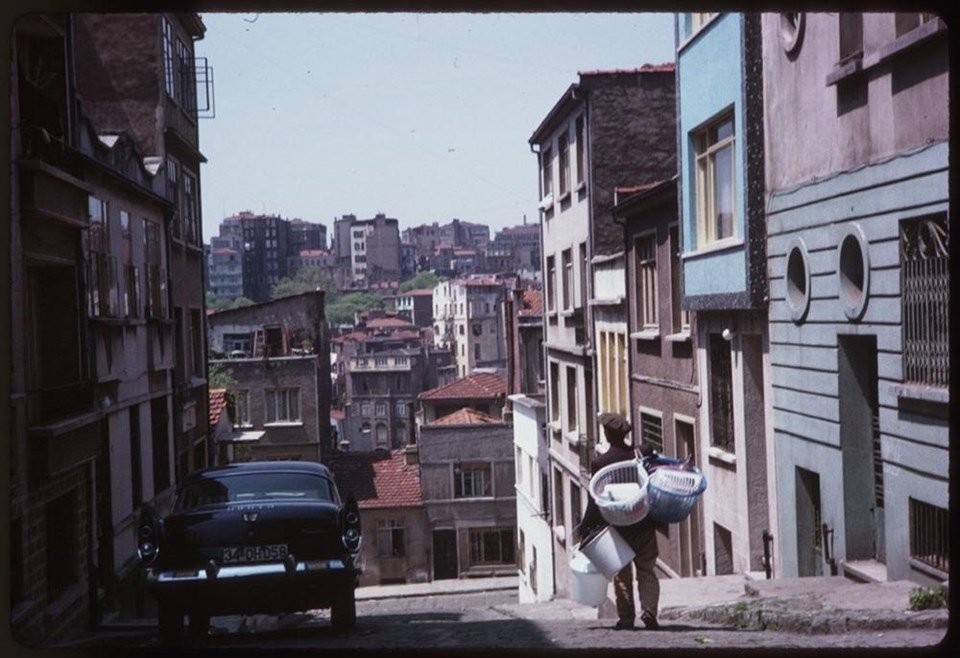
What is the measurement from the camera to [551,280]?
23266mm

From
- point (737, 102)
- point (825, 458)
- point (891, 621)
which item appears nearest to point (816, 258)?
point (825, 458)

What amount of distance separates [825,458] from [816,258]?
1.74 metres

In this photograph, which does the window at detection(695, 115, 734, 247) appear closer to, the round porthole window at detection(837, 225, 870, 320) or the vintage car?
the round porthole window at detection(837, 225, 870, 320)

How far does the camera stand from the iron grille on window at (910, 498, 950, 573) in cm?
812

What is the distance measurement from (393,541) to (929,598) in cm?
1510

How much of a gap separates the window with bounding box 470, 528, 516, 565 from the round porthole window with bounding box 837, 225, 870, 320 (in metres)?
18.0

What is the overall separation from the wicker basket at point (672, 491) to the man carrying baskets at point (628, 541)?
0.50ft

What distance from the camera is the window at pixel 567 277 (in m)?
21.2

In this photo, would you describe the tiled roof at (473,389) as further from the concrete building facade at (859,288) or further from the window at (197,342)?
the window at (197,342)

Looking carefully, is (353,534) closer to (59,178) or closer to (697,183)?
(59,178)

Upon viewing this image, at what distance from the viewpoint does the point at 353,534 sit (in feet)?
27.2

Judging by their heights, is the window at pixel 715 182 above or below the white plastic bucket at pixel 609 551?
above

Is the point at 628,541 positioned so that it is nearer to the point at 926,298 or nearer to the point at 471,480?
the point at 926,298

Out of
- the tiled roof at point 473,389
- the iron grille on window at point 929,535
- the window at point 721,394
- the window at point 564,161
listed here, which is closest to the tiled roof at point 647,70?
the window at point 564,161
